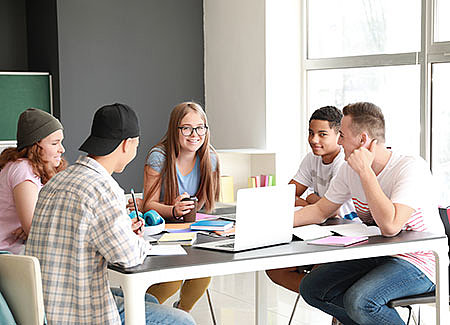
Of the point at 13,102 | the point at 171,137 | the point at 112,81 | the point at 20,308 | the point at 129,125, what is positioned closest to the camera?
the point at 20,308

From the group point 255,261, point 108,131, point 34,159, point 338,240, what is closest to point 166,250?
point 255,261

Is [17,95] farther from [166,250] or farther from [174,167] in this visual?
[166,250]

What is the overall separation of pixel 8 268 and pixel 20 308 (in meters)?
0.14

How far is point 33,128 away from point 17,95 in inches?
110

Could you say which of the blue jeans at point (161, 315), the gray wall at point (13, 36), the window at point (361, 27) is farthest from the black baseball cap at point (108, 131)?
the gray wall at point (13, 36)

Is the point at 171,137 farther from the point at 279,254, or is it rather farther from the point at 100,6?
the point at 100,6

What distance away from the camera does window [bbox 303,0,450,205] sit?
5.00m

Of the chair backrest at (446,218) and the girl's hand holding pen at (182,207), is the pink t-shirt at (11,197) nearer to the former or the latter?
the girl's hand holding pen at (182,207)

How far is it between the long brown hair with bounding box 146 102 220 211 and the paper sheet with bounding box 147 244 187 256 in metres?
1.02

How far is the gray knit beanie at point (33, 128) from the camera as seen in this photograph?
3154 millimetres

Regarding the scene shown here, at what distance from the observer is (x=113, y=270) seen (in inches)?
88.7

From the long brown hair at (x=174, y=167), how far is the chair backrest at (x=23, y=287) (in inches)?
57.2

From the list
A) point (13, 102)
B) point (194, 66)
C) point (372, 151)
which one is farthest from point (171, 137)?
point (194, 66)

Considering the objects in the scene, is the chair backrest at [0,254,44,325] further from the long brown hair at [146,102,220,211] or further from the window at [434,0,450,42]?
the window at [434,0,450,42]
